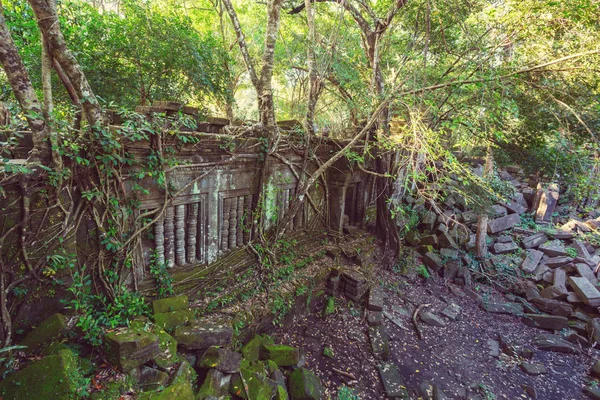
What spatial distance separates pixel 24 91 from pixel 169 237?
2.08m

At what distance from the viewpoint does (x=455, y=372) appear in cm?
449

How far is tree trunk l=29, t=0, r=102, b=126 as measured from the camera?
2.51 m

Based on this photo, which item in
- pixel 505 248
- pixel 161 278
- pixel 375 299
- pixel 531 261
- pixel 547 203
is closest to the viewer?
pixel 161 278

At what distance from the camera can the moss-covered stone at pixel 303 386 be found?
10.8 feet

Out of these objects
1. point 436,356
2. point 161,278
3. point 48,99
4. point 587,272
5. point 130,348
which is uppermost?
point 48,99

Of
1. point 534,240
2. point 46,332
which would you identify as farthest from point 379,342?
point 534,240

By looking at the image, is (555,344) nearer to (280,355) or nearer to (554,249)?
(554,249)

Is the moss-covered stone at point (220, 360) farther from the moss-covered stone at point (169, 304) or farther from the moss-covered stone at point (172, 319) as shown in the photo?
the moss-covered stone at point (169, 304)

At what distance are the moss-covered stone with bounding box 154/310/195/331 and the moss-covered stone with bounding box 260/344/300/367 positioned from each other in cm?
103

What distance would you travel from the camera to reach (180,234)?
392 cm

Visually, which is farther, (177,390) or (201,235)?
(201,235)

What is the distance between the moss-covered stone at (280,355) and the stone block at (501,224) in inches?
304

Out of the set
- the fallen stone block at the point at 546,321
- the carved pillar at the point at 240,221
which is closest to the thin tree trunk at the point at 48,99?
the carved pillar at the point at 240,221

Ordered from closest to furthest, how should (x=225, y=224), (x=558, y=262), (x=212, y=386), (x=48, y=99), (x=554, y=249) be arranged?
(x=48, y=99), (x=212, y=386), (x=225, y=224), (x=558, y=262), (x=554, y=249)
